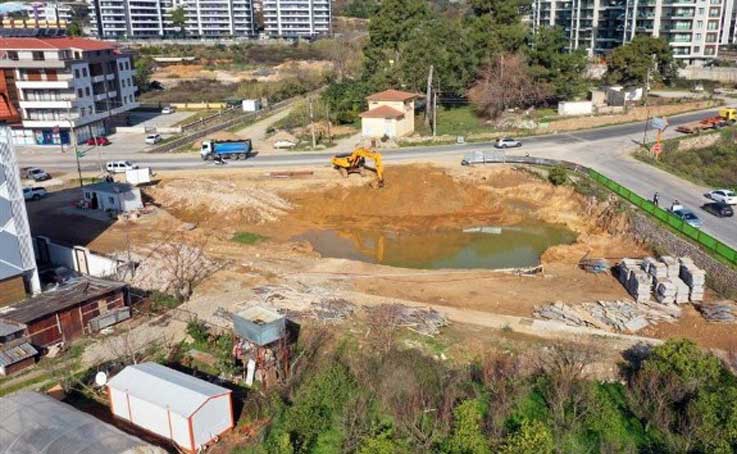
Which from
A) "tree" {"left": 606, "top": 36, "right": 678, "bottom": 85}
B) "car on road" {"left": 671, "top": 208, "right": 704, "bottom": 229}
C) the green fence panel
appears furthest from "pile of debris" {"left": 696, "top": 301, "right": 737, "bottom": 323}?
"tree" {"left": 606, "top": 36, "right": 678, "bottom": 85}

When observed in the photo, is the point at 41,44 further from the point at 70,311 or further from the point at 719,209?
the point at 719,209

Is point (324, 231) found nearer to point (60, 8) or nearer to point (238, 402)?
point (238, 402)

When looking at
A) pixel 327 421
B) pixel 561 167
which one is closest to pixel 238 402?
pixel 327 421

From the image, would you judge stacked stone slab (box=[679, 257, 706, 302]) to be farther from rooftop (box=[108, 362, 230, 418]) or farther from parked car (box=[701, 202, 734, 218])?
rooftop (box=[108, 362, 230, 418])

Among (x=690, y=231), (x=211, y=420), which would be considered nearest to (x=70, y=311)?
(x=211, y=420)

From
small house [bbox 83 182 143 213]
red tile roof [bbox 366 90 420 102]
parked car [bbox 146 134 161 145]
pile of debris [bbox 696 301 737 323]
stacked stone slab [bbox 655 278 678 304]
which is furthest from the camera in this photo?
parked car [bbox 146 134 161 145]

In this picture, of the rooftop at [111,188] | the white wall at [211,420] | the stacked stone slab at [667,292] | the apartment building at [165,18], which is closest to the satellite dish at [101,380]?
the white wall at [211,420]
